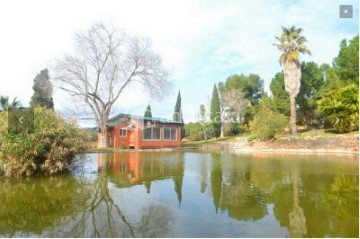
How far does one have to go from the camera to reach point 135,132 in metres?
25.9

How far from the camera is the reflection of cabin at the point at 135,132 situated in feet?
85.2

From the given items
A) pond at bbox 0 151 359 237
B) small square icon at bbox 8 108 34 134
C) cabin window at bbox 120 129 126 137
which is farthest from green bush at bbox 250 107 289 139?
small square icon at bbox 8 108 34 134

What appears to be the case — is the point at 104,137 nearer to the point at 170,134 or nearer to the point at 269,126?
the point at 170,134

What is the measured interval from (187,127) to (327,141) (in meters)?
21.5

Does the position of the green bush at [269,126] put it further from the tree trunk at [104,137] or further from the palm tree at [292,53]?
the tree trunk at [104,137]

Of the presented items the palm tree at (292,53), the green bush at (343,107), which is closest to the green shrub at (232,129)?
the palm tree at (292,53)

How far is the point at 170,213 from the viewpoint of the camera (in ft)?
17.2

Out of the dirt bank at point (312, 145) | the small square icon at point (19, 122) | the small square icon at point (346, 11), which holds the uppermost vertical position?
the small square icon at point (346, 11)

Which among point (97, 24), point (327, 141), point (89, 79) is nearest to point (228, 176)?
point (327, 141)

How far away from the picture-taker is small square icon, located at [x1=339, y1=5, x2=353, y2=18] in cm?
423

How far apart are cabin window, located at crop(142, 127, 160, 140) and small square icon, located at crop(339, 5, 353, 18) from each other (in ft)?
75.4

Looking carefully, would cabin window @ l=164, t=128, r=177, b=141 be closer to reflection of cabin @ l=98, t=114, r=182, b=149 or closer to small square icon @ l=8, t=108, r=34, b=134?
reflection of cabin @ l=98, t=114, r=182, b=149

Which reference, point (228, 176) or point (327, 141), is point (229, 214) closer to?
point (228, 176)

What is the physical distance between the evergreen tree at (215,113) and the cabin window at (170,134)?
10.1 meters
